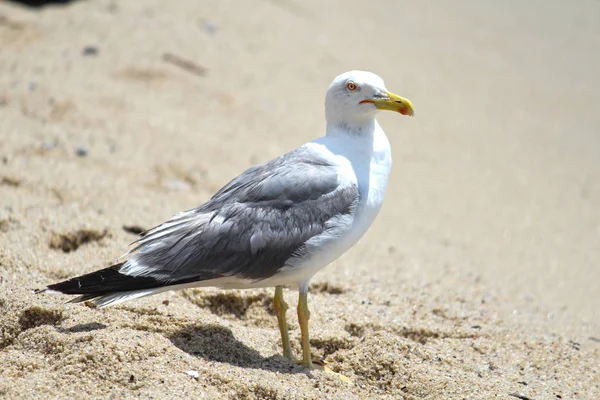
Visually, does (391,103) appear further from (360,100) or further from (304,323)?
(304,323)

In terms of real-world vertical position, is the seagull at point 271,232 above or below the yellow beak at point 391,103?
below

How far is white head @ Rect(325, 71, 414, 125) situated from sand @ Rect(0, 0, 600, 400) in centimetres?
132

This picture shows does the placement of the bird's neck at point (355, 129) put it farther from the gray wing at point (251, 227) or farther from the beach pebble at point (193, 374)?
the beach pebble at point (193, 374)

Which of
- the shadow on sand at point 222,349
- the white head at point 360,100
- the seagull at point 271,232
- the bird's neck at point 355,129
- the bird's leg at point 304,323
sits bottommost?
the shadow on sand at point 222,349

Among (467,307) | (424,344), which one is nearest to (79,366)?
(424,344)

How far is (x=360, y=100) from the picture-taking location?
4.78 meters

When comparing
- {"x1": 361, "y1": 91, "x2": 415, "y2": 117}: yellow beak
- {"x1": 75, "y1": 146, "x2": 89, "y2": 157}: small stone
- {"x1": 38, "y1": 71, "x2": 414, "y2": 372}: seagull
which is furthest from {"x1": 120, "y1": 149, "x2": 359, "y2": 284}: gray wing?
{"x1": 75, "y1": 146, "x2": 89, "y2": 157}: small stone

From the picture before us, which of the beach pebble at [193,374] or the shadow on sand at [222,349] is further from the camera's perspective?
the shadow on sand at [222,349]

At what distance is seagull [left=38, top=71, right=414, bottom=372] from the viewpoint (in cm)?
412

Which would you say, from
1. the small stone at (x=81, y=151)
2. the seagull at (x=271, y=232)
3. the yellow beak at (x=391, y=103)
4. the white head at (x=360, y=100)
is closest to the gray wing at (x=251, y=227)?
the seagull at (x=271, y=232)

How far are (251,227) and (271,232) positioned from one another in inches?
4.6

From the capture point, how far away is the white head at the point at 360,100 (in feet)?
15.6

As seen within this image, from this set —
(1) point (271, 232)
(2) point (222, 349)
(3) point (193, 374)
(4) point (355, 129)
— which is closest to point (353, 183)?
(4) point (355, 129)

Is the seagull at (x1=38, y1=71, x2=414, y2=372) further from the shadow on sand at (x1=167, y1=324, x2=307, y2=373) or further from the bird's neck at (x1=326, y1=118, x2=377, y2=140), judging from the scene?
the shadow on sand at (x1=167, y1=324, x2=307, y2=373)
